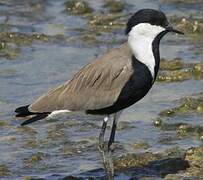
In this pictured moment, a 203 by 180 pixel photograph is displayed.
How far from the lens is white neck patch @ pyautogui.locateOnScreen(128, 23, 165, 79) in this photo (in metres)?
7.71

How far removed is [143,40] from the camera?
25.5 feet

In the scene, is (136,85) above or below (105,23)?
above

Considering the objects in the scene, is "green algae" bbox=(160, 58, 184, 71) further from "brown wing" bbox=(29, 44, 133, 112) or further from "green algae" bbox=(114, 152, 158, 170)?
"brown wing" bbox=(29, 44, 133, 112)

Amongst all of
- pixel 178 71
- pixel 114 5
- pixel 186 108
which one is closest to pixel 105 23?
pixel 114 5

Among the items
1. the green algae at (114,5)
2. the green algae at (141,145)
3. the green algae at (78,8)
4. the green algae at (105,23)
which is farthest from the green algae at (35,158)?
the green algae at (114,5)

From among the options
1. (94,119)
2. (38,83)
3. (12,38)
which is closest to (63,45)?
(12,38)

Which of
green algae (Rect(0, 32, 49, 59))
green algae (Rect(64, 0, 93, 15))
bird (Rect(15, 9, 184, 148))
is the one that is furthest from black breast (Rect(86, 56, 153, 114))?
green algae (Rect(64, 0, 93, 15))

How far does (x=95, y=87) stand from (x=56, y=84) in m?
2.86

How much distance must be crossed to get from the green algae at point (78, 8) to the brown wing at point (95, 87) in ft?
18.6

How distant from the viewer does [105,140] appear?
882 cm

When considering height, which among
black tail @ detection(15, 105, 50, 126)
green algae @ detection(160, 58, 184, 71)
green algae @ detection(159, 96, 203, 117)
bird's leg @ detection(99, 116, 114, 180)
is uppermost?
black tail @ detection(15, 105, 50, 126)

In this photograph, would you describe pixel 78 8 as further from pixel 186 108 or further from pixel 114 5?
pixel 186 108

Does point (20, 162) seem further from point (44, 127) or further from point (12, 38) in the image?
point (12, 38)

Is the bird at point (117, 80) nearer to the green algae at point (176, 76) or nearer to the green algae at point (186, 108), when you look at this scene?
the green algae at point (186, 108)
